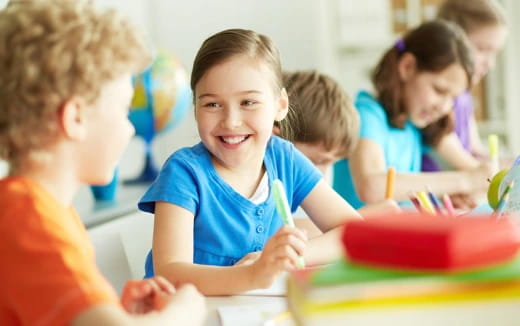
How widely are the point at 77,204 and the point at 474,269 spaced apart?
8.46ft

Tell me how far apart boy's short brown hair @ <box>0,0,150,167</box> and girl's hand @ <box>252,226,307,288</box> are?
26 cm

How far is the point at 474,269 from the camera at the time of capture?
56 centimetres

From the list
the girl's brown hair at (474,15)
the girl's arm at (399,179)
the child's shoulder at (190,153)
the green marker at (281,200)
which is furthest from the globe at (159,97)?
the green marker at (281,200)

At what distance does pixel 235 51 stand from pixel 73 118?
0.49m

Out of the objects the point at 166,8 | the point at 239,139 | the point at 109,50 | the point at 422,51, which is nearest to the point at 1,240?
the point at 109,50

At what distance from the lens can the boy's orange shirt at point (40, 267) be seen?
64 centimetres

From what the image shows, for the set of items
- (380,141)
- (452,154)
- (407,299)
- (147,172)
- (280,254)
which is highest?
(407,299)

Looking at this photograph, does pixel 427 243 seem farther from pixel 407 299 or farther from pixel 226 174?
pixel 226 174

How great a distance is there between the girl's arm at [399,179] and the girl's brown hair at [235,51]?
643 mm

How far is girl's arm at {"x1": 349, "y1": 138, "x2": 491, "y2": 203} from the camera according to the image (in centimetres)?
183

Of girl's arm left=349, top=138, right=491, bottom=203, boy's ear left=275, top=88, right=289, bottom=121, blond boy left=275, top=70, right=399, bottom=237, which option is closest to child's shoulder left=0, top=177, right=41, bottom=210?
boy's ear left=275, top=88, right=289, bottom=121

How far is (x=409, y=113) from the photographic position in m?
2.09

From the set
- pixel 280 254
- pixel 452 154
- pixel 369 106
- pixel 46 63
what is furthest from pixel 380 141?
pixel 46 63

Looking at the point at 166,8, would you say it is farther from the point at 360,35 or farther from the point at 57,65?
the point at 57,65
